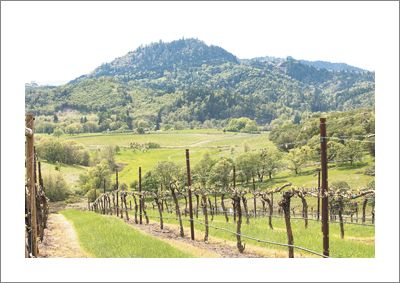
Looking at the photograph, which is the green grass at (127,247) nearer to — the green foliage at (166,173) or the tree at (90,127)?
the green foliage at (166,173)

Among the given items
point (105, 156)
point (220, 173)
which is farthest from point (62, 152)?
point (220, 173)

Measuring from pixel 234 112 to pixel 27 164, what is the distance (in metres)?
142

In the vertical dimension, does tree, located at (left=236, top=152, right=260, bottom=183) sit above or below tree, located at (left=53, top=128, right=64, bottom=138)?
below

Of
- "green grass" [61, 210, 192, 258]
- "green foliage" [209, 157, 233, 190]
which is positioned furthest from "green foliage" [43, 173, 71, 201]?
"green grass" [61, 210, 192, 258]

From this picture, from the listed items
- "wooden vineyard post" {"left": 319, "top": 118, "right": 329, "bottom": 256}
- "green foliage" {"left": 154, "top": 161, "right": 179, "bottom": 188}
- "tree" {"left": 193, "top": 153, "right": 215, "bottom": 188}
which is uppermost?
"wooden vineyard post" {"left": 319, "top": 118, "right": 329, "bottom": 256}

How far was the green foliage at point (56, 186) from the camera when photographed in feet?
197

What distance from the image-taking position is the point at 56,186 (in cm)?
6078

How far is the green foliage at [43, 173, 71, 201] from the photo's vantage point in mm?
60191

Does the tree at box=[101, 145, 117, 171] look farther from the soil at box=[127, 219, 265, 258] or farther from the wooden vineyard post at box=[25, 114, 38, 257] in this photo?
the wooden vineyard post at box=[25, 114, 38, 257]

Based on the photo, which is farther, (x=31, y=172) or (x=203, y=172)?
(x=203, y=172)

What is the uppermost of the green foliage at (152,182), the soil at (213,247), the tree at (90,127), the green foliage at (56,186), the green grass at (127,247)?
the tree at (90,127)

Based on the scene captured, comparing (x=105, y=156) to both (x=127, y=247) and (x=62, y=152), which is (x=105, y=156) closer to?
(x=62, y=152)

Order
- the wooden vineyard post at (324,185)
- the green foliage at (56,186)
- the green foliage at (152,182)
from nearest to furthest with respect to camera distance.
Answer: the wooden vineyard post at (324,185) < the green foliage at (152,182) < the green foliage at (56,186)

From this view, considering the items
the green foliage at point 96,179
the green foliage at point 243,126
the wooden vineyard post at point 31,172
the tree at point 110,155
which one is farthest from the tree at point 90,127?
the wooden vineyard post at point 31,172
